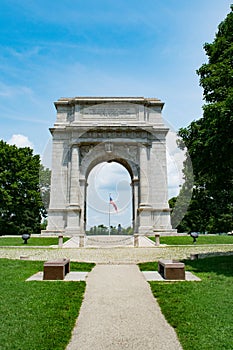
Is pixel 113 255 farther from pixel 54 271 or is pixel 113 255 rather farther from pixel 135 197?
pixel 135 197

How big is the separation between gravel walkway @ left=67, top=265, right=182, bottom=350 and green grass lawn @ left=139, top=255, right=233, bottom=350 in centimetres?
22

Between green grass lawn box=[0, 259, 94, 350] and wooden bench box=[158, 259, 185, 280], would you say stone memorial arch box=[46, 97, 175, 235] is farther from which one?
green grass lawn box=[0, 259, 94, 350]

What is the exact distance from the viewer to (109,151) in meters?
33.7

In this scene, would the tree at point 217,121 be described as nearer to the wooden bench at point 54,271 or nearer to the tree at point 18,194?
the wooden bench at point 54,271

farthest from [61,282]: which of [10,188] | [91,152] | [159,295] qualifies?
[10,188]

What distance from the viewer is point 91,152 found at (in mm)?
34094

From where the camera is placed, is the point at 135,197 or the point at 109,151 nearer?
the point at 109,151

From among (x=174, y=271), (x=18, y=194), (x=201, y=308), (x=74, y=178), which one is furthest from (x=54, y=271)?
(x=18, y=194)

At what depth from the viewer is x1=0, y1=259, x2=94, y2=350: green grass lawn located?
16.3 feet

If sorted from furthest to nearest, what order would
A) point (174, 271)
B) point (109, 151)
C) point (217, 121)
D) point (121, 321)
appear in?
point (109, 151) < point (217, 121) < point (174, 271) < point (121, 321)

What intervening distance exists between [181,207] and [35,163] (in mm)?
23114

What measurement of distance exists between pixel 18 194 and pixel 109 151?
15782mm

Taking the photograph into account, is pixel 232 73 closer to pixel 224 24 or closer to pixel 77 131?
pixel 224 24

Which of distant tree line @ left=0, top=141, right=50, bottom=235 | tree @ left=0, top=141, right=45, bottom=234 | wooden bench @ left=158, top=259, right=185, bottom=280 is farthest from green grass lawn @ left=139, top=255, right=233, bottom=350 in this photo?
tree @ left=0, top=141, right=45, bottom=234
